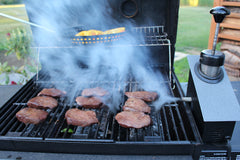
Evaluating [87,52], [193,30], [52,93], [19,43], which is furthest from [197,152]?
[193,30]

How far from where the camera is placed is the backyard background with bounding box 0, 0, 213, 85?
455 centimetres

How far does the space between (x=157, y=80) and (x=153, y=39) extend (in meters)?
0.61

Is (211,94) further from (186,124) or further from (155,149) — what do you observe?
(155,149)

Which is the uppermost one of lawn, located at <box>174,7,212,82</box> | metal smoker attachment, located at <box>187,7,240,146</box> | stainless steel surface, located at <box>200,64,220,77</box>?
stainless steel surface, located at <box>200,64,220,77</box>

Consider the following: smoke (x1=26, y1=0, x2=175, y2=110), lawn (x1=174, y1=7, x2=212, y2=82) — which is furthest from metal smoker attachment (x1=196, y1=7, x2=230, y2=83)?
lawn (x1=174, y1=7, x2=212, y2=82)

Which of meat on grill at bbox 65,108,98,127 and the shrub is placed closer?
meat on grill at bbox 65,108,98,127

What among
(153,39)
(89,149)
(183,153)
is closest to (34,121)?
(89,149)

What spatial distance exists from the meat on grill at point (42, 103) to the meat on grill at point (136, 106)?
32.1 inches

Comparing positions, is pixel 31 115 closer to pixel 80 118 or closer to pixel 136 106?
pixel 80 118

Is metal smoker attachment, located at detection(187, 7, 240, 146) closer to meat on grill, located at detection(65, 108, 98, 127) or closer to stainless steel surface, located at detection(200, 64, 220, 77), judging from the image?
stainless steel surface, located at detection(200, 64, 220, 77)

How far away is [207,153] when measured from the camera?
1440mm

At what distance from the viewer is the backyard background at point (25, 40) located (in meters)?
4.55

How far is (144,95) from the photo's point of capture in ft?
7.03

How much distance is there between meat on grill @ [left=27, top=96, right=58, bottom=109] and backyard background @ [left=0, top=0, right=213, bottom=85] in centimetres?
145
